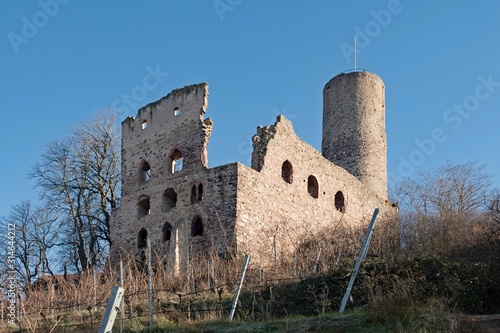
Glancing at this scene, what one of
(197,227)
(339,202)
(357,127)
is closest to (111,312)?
(197,227)

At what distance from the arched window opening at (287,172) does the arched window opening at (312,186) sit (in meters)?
1.11

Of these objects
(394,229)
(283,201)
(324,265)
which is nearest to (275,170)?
(283,201)

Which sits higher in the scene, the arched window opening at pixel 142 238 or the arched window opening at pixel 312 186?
the arched window opening at pixel 312 186

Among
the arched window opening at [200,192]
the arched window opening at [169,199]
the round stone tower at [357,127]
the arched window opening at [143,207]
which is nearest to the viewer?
the arched window opening at [200,192]

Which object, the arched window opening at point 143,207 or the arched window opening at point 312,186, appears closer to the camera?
the arched window opening at point 143,207

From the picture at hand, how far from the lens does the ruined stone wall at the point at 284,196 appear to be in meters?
18.1

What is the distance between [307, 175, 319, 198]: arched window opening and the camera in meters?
21.2

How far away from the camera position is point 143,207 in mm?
21047

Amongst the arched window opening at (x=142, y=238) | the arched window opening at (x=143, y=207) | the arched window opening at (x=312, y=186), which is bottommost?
the arched window opening at (x=142, y=238)

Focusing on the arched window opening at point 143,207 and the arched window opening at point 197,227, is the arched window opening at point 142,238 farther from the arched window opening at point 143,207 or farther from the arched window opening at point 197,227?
the arched window opening at point 197,227

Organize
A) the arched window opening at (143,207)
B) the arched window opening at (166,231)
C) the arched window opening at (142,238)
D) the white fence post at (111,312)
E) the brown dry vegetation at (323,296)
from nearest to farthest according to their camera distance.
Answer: the white fence post at (111,312)
the brown dry vegetation at (323,296)
the arched window opening at (166,231)
the arched window opening at (142,238)
the arched window opening at (143,207)

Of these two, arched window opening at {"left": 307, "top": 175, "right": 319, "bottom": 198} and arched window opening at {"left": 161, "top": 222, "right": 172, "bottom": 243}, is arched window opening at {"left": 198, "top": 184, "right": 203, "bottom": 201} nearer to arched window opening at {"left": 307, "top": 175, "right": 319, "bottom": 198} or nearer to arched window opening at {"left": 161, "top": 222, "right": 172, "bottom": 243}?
arched window opening at {"left": 161, "top": 222, "right": 172, "bottom": 243}

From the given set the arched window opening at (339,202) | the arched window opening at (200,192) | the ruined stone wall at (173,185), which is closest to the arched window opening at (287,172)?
the ruined stone wall at (173,185)

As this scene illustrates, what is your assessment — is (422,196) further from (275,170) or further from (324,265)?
(324,265)
